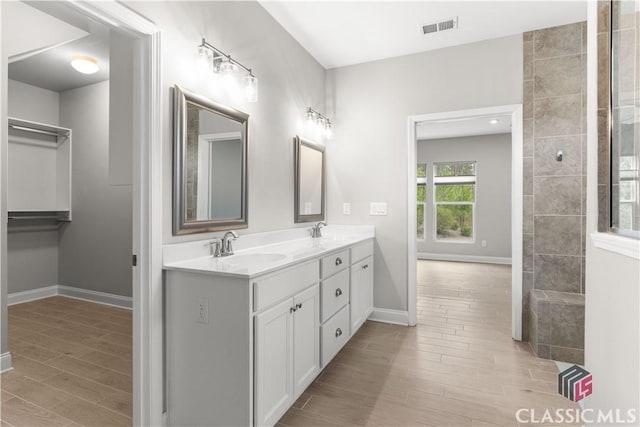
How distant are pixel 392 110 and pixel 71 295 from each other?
4519 millimetres

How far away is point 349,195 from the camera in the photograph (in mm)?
3619

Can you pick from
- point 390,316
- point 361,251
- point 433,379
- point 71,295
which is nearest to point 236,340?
point 433,379

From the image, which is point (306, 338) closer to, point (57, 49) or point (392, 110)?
point (392, 110)

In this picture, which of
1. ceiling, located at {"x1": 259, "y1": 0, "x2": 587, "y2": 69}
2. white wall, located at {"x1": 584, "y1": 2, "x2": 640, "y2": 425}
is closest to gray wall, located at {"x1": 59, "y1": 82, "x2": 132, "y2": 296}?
ceiling, located at {"x1": 259, "y1": 0, "x2": 587, "y2": 69}

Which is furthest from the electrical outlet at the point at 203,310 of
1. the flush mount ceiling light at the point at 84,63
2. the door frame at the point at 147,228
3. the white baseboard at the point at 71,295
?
the flush mount ceiling light at the point at 84,63

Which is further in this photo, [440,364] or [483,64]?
[483,64]

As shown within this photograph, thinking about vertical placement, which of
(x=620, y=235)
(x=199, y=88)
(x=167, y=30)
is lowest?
(x=620, y=235)

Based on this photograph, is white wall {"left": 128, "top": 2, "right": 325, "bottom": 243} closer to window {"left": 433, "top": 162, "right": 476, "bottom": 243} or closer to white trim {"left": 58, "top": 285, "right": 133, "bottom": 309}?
white trim {"left": 58, "top": 285, "right": 133, "bottom": 309}

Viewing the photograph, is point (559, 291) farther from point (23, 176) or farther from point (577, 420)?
point (23, 176)

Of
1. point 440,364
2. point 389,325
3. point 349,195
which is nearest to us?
point 440,364

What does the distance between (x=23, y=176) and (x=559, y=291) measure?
19.3 ft

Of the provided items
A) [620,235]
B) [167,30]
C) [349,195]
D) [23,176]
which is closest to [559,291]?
[620,235]

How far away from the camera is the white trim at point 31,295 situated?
12.7 ft

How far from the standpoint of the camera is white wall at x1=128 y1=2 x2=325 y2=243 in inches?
70.5
